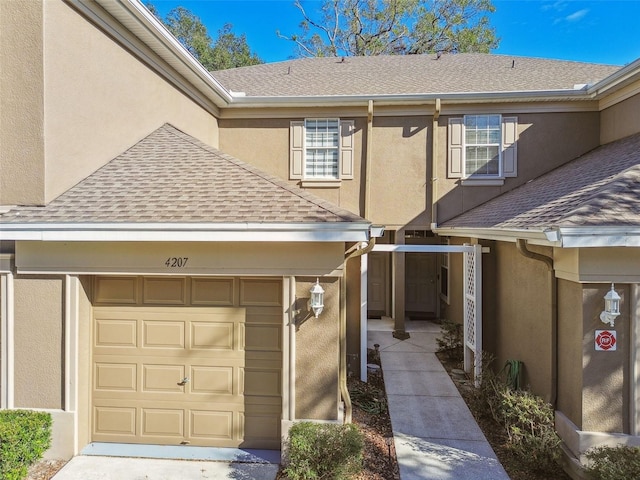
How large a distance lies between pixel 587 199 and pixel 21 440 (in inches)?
297

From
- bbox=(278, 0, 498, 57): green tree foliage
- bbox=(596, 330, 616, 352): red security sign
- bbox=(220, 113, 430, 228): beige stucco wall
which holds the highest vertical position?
bbox=(278, 0, 498, 57): green tree foliage

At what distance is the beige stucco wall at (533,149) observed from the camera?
9.27 meters

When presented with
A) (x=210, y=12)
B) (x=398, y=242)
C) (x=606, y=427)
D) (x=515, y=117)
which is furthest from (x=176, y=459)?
(x=210, y=12)

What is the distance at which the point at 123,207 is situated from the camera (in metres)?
5.05

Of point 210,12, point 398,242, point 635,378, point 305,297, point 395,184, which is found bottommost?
point 635,378

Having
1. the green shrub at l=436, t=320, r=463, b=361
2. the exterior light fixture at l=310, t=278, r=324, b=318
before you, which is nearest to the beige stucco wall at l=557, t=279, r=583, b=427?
the exterior light fixture at l=310, t=278, r=324, b=318

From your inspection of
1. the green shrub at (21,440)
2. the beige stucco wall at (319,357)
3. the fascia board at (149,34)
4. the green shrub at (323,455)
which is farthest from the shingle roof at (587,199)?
the green shrub at (21,440)

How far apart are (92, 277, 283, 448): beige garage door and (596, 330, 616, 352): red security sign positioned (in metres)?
3.90

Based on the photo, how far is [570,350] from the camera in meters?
4.68

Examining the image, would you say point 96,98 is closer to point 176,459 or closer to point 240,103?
point 240,103

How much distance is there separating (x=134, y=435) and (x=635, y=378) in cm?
643

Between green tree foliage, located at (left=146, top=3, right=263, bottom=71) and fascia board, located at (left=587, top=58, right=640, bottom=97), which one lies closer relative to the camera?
fascia board, located at (left=587, top=58, right=640, bottom=97)

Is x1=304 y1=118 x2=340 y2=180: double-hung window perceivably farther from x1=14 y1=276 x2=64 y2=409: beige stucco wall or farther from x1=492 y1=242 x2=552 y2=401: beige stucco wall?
x1=14 y1=276 x2=64 y2=409: beige stucco wall

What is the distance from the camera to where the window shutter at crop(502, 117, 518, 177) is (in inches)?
370
